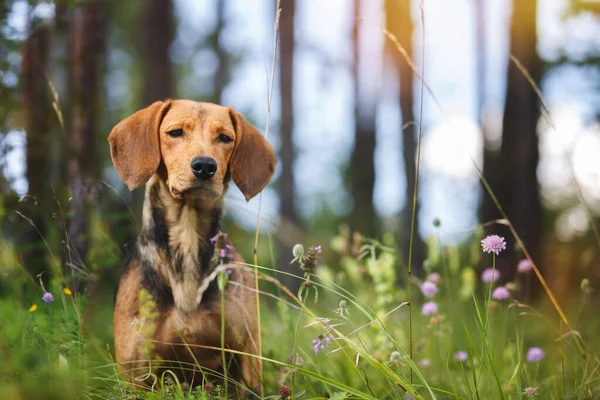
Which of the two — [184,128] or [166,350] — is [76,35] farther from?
[166,350]

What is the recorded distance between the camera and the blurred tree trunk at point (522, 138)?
880 cm

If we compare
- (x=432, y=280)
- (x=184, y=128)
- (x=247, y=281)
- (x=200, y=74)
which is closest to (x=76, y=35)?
(x=184, y=128)

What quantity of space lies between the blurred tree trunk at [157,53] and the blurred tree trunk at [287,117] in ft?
8.24

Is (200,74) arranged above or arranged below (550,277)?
above

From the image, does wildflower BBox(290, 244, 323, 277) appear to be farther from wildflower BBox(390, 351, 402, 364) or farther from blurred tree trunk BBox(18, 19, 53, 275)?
blurred tree trunk BBox(18, 19, 53, 275)

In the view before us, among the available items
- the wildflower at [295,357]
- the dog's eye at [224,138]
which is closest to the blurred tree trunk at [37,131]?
the dog's eye at [224,138]

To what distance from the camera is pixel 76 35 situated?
21.6 ft

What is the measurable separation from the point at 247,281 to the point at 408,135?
9.57 m

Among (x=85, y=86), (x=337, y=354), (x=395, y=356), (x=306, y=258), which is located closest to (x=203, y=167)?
(x=306, y=258)

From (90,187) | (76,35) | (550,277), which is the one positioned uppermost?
(76,35)

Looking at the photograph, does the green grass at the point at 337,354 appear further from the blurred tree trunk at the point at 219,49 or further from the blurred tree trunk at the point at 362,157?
the blurred tree trunk at the point at 219,49

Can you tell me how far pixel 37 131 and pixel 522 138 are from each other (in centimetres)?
708

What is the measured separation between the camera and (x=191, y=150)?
3.13m

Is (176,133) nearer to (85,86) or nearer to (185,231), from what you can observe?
(185,231)
